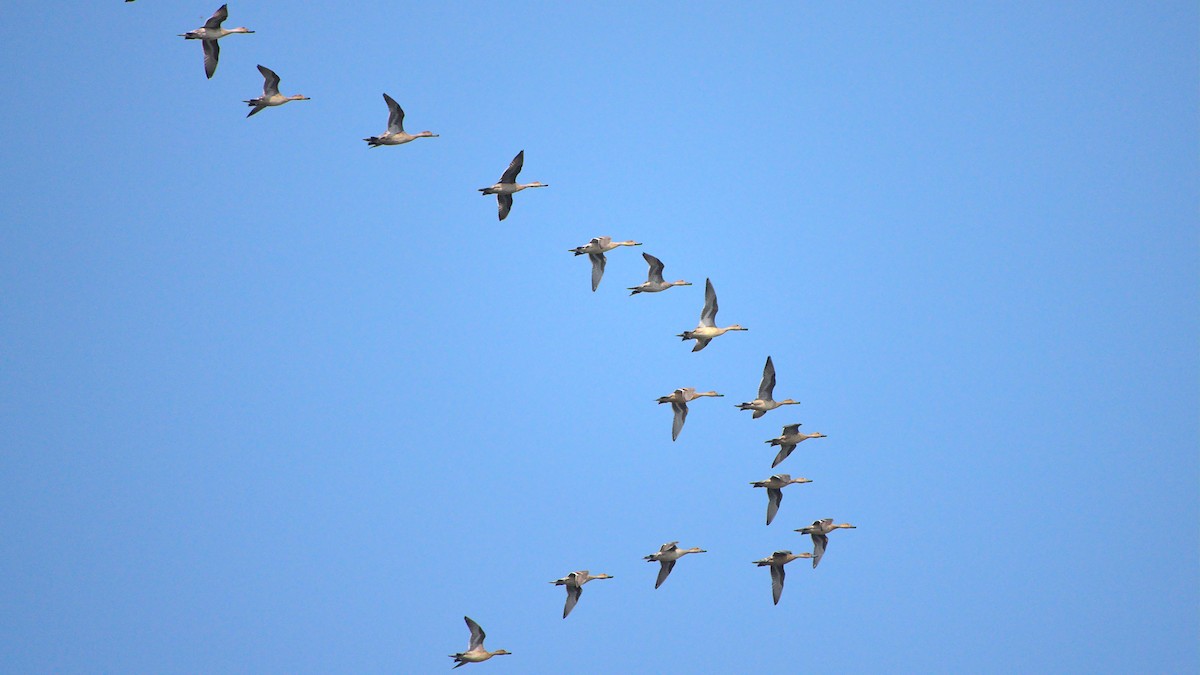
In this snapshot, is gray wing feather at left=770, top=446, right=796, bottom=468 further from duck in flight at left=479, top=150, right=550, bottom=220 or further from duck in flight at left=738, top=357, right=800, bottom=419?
duck in flight at left=479, top=150, right=550, bottom=220

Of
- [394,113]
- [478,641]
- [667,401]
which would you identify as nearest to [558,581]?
[478,641]

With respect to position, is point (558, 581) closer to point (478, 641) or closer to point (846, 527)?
point (478, 641)

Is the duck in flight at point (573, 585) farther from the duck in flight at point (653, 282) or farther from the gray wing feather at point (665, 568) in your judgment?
the duck in flight at point (653, 282)

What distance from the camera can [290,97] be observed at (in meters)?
58.3

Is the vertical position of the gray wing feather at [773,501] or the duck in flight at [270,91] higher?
the duck in flight at [270,91]

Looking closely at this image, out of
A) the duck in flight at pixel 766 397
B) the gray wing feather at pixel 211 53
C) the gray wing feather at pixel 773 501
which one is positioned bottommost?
the gray wing feather at pixel 773 501

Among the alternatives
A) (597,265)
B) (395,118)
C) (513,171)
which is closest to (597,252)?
(597,265)

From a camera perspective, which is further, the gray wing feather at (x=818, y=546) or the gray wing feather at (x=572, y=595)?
the gray wing feather at (x=818, y=546)

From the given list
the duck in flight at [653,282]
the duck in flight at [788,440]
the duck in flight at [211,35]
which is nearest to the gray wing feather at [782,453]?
the duck in flight at [788,440]

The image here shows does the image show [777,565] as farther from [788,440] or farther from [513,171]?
[513,171]

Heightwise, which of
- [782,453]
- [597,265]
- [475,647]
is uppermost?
[597,265]

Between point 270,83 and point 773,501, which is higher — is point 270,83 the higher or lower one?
the higher one

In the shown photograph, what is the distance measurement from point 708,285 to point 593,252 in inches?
173

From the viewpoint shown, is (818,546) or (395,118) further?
(818,546)
